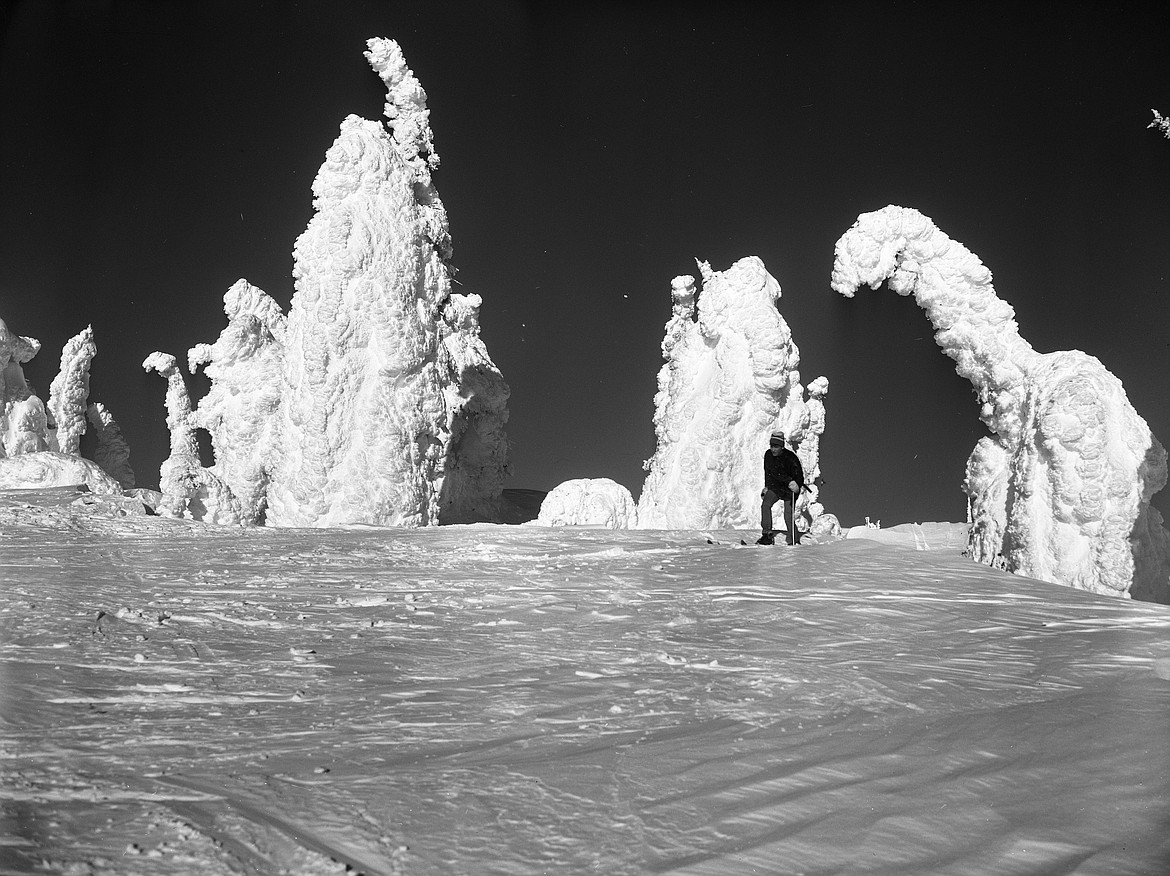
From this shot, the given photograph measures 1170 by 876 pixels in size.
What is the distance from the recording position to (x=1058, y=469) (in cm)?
1215

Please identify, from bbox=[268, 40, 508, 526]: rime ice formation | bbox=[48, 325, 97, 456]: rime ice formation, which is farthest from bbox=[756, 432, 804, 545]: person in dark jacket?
bbox=[48, 325, 97, 456]: rime ice formation

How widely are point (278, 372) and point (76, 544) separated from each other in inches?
621

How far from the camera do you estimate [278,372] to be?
71.5 feet

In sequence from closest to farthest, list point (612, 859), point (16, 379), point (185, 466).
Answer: point (612, 859) → point (185, 466) → point (16, 379)

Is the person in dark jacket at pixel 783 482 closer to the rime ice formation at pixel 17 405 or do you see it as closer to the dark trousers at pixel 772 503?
the dark trousers at pixel 772 503

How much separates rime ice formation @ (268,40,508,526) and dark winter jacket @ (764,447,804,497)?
984 centimetres

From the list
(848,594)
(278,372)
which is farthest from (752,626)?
(278,372)

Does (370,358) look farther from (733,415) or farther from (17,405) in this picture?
(17,405)

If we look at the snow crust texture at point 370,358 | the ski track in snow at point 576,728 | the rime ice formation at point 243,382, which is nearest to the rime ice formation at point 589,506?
the snow crust texture at point 370,358

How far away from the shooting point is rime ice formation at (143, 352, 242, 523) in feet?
63.5

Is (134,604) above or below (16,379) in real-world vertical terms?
below

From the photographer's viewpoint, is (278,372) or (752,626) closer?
(752,626)

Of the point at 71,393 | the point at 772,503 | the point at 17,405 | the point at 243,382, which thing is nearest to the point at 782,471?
the point at 772,503

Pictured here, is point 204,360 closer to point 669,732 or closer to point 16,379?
point 16,379
